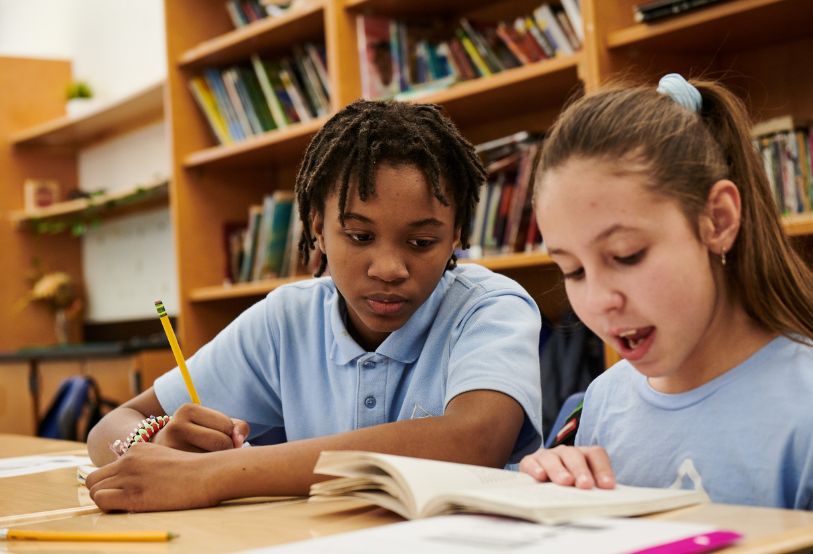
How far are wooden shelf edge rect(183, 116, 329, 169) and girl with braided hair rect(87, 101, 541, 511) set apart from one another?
4.67ft

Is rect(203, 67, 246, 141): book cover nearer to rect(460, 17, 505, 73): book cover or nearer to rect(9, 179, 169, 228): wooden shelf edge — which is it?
rect(9, 179, 169, 228): wooden shelf edge

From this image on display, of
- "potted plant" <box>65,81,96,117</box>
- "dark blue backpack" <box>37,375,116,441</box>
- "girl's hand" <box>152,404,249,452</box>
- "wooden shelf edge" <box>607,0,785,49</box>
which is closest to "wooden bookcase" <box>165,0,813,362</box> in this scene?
"wooden shelf edge" <box>607,0,785,49</box>

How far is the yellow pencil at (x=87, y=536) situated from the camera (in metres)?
0.84

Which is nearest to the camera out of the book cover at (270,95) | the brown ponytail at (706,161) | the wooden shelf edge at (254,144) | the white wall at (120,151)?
the brown ponytail at (706,161)

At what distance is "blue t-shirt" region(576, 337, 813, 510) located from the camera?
955 millimetres

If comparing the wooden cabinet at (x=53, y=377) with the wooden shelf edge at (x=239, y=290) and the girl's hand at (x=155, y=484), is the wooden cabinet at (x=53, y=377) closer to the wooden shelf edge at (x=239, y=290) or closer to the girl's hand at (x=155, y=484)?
the wooden shelf edge at (x=239, y=290)

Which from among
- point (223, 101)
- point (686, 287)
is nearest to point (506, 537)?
point (686, 287)

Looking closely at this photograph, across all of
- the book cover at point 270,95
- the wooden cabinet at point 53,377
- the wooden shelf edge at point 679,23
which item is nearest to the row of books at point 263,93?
the book cover at point 270,95

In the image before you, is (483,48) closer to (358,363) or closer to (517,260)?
(517,260)

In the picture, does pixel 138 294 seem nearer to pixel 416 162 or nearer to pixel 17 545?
pixel 416 162

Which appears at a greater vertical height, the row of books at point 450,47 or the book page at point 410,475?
the row of books at point 450,47

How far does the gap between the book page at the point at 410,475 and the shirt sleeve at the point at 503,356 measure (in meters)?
0.24

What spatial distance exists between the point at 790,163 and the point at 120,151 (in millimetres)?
3502

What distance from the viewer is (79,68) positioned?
197 inches
